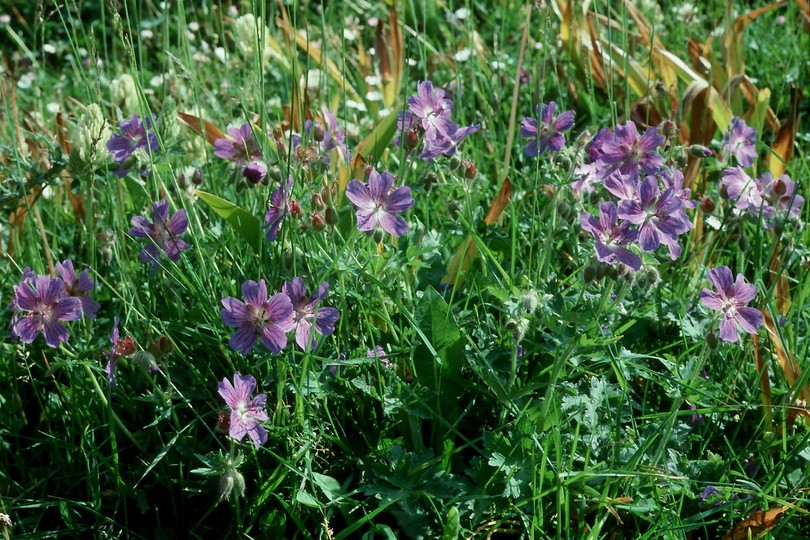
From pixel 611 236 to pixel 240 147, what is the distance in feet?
2.49

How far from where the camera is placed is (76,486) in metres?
1.55

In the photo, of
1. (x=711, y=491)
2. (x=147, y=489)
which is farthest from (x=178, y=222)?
(x=711, y=491)

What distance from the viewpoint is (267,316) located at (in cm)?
128

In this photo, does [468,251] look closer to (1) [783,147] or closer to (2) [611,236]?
(2) [611,236]

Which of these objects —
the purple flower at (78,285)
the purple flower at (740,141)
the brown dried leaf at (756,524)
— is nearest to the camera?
the brown dried leaf at (756,524)

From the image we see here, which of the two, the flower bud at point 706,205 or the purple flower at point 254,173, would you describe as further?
the flower bud at point 706,205

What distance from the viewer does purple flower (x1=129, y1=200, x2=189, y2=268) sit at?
1525 millimetres

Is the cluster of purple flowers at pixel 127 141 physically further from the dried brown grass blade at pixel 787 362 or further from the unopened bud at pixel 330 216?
the dried brown grass blade at pixel 787 362

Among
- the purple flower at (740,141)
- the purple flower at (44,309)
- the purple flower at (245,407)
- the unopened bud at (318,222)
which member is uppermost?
the unopened bud at (318,222)

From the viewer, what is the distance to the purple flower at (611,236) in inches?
49.2

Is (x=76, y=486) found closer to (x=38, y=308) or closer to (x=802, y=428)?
(x=38, y=308)

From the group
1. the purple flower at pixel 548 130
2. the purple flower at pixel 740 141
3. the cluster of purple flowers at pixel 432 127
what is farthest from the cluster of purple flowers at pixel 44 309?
the purple flower at pixel 740 141

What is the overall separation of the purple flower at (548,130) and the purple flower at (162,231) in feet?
2.14

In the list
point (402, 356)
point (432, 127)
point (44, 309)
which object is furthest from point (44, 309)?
point (432, 127)
